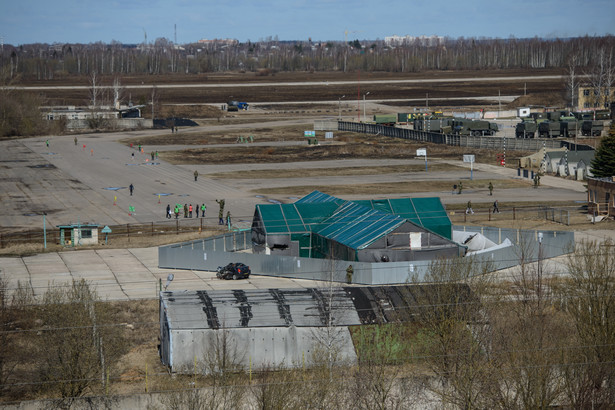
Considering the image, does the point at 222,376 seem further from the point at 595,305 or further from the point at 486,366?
the point at 595,305

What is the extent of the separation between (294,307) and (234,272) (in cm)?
1298

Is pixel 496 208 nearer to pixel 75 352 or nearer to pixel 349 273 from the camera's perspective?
pixel 349 273

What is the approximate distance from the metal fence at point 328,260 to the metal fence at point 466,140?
180 ft

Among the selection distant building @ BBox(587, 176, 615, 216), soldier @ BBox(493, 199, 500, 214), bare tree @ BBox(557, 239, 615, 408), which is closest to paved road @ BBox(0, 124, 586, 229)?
soldier @ BBox(493, 199, 500, 214)

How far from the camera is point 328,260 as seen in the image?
1781 inches

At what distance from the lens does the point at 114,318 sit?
3991cm

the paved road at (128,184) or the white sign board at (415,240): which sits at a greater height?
the white sign board at (415,240)

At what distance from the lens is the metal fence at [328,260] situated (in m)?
45.0

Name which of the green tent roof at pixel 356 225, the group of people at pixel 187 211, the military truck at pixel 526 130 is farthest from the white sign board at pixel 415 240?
the military truck at pixel 526 130

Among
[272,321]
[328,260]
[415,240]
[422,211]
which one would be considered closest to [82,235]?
[328,260]

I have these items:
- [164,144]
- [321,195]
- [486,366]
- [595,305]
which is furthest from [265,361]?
[164,144]

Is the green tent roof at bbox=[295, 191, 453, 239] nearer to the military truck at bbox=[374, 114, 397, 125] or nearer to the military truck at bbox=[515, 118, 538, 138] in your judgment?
the military truck at bbox=[515, 118, 538, 138]

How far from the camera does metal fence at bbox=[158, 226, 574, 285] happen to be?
45000 millimetres

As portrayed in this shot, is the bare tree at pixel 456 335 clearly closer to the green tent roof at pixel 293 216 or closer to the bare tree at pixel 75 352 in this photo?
the bare tree at pixel 75 352
